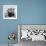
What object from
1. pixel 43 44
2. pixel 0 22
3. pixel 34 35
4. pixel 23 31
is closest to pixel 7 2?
pixel 0 22

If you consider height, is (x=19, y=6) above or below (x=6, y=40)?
above

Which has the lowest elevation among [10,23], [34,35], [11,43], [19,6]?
[11,43]

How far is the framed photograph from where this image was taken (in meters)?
4.54

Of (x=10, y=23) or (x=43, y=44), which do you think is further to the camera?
(x=10, y=23)

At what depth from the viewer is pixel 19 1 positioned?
4.52m

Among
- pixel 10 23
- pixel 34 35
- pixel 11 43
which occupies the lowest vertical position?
pixel 11 43

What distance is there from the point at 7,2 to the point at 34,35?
1.42m

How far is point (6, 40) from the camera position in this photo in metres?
4.58

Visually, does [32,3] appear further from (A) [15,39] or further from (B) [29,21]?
(A) [15,39]

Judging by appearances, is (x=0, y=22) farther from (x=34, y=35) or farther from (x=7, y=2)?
(x=34, y=35)

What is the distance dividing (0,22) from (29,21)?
3.20ft

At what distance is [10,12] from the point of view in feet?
15.0

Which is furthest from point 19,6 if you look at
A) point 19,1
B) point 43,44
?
point 43,44

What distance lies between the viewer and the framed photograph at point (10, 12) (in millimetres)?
4535
